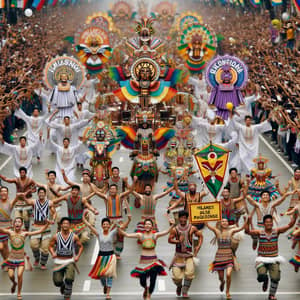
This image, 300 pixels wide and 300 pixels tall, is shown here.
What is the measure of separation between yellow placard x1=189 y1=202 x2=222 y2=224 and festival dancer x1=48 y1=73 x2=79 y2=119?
46.4ft

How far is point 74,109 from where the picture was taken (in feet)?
108

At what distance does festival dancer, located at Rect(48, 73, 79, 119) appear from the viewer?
32.8 m

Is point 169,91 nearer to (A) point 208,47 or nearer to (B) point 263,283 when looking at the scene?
(B) point 263,283

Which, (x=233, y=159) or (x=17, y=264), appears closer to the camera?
(x=17, y=264)

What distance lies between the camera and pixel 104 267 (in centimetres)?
1867

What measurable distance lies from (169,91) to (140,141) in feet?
8.83

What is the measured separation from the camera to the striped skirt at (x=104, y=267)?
61.2ft

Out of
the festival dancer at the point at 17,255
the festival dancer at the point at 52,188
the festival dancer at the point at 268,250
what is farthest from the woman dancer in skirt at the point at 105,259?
the festival dancer at the point at 52,188

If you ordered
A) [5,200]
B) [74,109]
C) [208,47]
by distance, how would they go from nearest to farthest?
[5,200], [74,109], [208,47]

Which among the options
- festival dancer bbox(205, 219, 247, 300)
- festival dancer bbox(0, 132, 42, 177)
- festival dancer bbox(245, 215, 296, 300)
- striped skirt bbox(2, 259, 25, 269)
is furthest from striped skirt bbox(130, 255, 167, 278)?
festival dancer bbox(0, 132, 42, 177)

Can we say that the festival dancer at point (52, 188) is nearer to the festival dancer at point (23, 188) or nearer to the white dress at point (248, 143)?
the festival dancer at point (23, 188)

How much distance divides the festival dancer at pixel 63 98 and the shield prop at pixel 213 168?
12.3 m

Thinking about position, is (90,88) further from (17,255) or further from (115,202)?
(17,255)

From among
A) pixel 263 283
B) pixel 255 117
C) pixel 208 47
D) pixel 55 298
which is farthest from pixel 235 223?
pixel 208 47
